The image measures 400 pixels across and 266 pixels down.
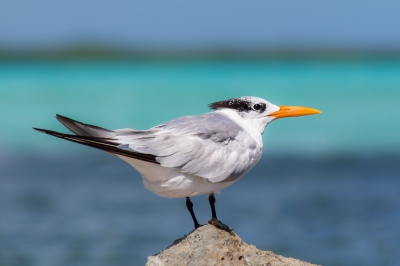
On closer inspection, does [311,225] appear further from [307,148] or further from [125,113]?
[125,113]

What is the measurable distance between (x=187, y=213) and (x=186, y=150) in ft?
20.0

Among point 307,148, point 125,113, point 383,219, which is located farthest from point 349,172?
point 125,113

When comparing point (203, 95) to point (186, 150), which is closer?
point (186, 150)

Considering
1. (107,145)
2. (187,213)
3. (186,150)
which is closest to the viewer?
(107,145)

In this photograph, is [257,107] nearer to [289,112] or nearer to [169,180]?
[289,112]

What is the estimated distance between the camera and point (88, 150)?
17.6 m

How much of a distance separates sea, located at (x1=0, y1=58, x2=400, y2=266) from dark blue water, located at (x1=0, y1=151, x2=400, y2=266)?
0.9 inches

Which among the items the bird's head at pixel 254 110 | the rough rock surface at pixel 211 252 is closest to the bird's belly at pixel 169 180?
the rough rock surface at pixel 211 252

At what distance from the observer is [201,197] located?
485 inches

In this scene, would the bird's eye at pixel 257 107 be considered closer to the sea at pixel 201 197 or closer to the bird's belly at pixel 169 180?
the bird's belly at pixel 169 180

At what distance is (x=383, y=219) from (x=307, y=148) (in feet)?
20.4

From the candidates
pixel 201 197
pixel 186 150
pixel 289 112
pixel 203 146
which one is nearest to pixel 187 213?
pixel 201 197

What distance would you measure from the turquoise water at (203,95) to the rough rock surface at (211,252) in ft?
38.4

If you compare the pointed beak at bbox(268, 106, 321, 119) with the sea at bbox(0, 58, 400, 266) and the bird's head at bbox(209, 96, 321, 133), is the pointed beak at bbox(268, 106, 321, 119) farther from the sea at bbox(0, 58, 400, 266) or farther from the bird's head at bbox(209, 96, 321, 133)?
the sea at bbox(0, 58, 400, 266)
